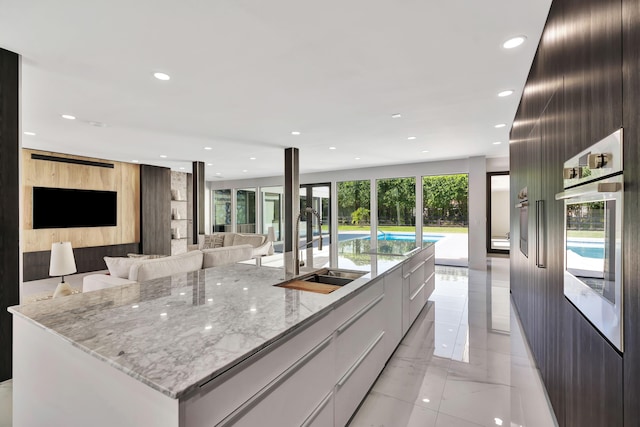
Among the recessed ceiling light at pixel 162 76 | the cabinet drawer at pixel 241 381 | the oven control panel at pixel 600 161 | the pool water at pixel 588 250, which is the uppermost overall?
the recessed ceiling light at pixel 162 76

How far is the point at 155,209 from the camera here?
801 centimetres

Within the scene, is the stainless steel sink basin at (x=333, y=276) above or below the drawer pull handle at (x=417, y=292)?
above

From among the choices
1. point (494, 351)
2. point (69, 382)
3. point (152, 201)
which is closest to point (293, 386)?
point (69, 382)

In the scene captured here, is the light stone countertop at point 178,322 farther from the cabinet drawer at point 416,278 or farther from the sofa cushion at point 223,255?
the sofa cushion at point 223,255

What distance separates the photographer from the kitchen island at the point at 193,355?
Answer: 87 centimetres

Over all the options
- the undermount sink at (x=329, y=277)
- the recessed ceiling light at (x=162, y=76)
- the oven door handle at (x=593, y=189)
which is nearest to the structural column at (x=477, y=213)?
the undermount sink at (x=329, y=277)

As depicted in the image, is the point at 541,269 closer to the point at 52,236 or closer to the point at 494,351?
the point at 494,351

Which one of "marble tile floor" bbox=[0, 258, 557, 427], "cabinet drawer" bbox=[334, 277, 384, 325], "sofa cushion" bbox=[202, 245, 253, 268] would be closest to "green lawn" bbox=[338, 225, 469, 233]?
"marble tile floor" bbox=[0, 258, 557, 427]

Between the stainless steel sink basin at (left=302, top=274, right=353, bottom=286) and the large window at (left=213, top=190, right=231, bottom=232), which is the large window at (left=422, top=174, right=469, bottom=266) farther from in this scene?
the large window at (left=213, top=190, right=231, bottom=232)

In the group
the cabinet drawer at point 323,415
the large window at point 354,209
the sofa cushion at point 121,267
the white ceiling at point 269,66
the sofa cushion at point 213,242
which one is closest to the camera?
the cabinet drawer at point 323,415

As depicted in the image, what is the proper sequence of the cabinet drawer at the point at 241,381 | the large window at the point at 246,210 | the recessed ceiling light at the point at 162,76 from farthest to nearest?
1. the large window at the point at 246,210
2. the recessed ceiling light at the point at 162,76
3. the cabinet drawer at the point at 241,381

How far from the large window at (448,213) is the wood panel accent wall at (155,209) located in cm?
705

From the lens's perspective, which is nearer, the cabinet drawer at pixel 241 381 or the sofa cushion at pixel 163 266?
the cabinet drawer at pixel 241 381

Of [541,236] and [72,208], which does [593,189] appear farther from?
[72,208]
